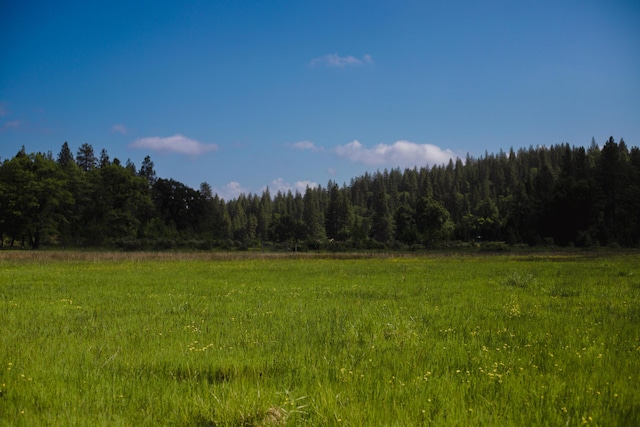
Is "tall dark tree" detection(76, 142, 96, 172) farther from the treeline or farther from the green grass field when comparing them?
the green grass field

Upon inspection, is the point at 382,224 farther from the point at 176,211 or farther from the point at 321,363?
the point at 321,363

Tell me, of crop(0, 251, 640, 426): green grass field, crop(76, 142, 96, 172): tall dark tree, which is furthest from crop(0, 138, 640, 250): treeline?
crop(0, 251, 640, 426): green grass field

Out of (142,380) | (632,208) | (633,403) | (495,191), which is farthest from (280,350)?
(495,191)

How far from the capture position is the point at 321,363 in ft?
23.2

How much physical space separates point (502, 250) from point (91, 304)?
72.9 m

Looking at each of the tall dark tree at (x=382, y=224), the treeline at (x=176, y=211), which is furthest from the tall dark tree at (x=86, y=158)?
the tall dark tree at (x=382, y=224)

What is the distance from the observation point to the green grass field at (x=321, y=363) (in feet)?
16.4

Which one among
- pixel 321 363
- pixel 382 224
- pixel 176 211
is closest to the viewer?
pixel 321 363

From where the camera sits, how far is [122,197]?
92688 millimetres

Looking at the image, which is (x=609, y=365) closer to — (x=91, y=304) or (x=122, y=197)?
(x=91, y=304)

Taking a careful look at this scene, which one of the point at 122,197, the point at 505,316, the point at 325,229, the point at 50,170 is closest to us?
the point at 505,316

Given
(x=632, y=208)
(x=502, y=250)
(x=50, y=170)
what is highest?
(x=50, y=170)

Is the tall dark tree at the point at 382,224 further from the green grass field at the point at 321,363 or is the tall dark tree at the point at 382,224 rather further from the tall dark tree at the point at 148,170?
the green grass field at the point at 321,363

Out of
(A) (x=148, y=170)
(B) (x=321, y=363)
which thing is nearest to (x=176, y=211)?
(A) (x=148, y=170)
